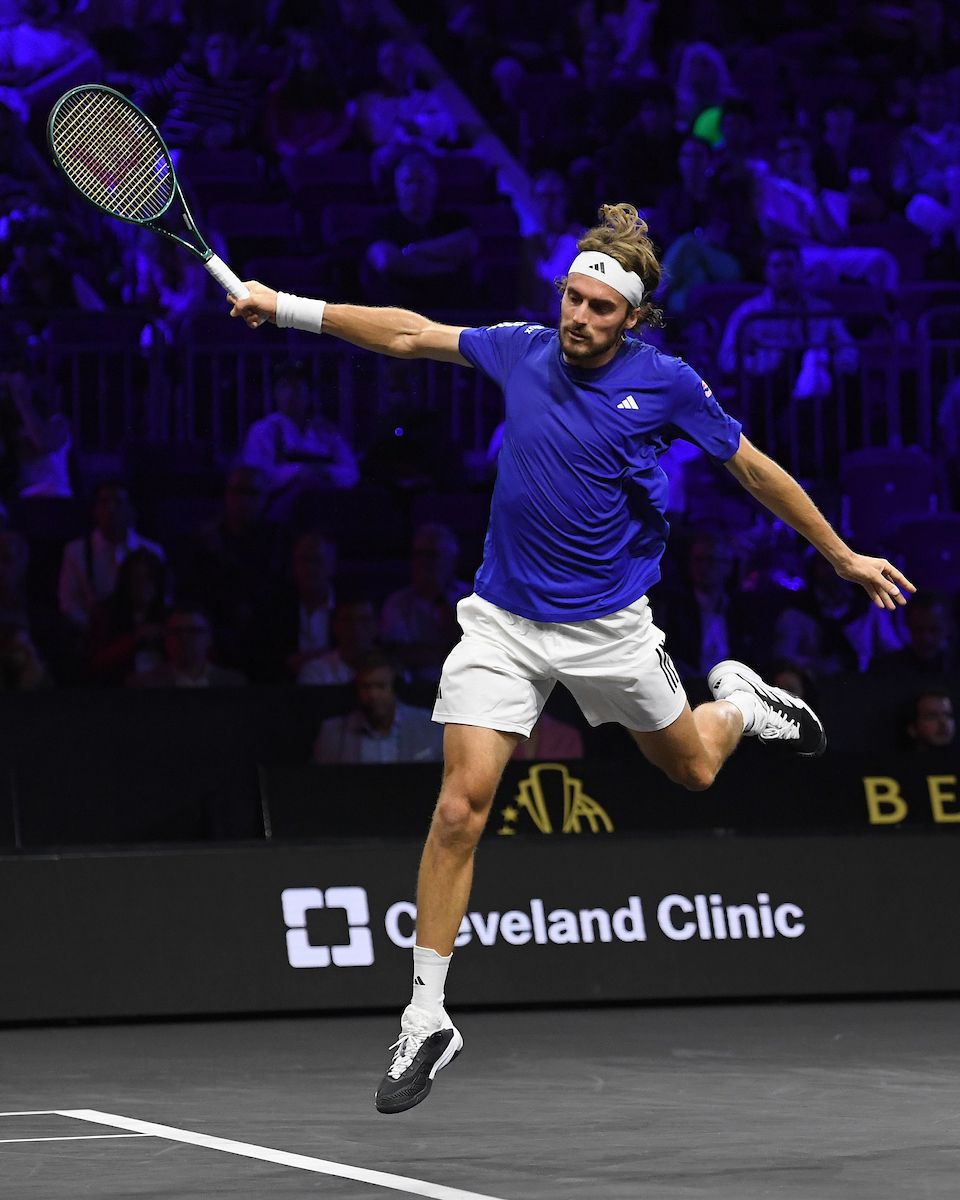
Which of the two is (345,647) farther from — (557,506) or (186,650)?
(557,506)

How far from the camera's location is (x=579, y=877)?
26.7 ft

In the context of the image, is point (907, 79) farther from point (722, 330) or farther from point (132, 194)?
point (132, 194)

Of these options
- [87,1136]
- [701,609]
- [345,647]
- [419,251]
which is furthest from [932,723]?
[87,1136]

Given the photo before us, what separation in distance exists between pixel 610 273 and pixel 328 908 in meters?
3.65

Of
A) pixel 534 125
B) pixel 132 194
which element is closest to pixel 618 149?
pixel 534 125

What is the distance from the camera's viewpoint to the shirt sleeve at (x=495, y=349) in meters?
5.24

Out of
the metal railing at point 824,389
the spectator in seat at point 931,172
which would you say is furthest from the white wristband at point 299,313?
the spectator in seat at point 931,172

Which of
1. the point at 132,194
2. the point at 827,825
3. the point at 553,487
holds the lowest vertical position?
the point at 827,825

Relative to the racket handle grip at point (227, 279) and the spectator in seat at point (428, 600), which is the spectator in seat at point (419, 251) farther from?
the racket handle grip at point (227, 279)

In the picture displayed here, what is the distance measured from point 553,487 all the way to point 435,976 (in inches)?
48.1

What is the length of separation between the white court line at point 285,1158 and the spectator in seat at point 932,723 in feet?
16.0

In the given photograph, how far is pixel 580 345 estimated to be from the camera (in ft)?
16.8

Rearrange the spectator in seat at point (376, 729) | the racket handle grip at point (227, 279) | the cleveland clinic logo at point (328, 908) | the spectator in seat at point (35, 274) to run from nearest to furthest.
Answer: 1. the racket handle grip at point (227, 279)
2. the cleveland clinic logo at point (328, 908)
3. the spectator in seat at point (376, 729)
4. the spectator in seat at point (35, 274)

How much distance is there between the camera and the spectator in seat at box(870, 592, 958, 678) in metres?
10.1
